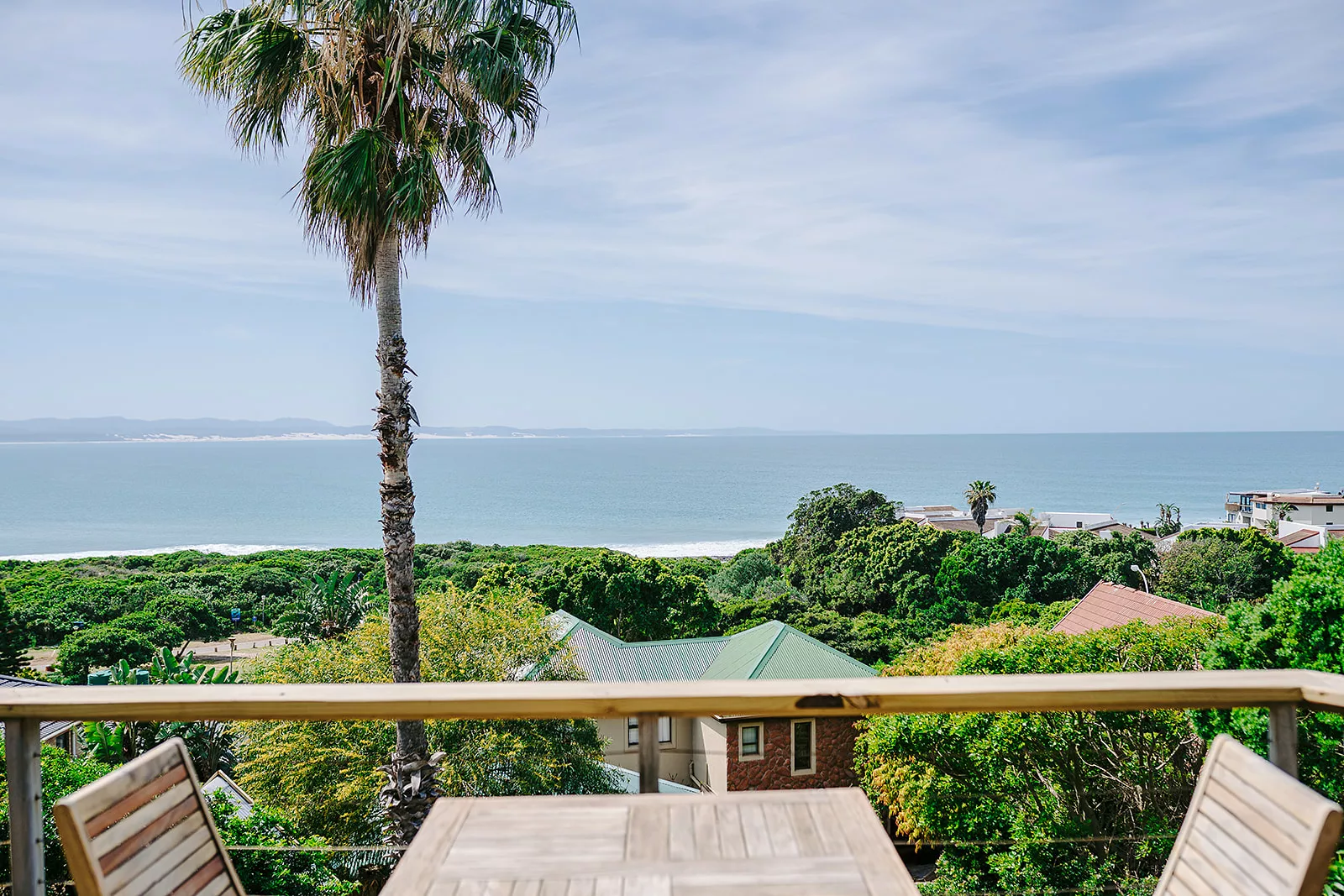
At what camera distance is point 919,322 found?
433ft

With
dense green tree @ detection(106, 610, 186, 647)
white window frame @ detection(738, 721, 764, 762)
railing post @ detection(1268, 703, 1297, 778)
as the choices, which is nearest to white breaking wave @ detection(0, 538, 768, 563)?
dense green tree @ detection(106, 610, 186, 647)

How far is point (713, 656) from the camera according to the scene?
2619 cm

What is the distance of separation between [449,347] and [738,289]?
40.5m

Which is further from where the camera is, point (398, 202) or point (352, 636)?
point (352, 636)

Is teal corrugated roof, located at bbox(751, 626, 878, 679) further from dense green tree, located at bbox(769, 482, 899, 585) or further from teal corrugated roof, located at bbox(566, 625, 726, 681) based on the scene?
dense green tree, located at bbox(769, 482, 899, 585)

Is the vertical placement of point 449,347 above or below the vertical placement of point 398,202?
above

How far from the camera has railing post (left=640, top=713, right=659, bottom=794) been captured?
1.82m

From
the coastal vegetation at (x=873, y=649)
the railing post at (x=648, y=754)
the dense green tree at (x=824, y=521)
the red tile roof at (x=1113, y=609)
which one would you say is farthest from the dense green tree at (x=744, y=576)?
the railing post at (x=648, y=754)

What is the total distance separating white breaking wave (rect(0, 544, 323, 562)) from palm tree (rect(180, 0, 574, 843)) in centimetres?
6266

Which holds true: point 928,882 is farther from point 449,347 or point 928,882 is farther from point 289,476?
point 289,476

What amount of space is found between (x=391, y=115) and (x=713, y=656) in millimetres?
19255

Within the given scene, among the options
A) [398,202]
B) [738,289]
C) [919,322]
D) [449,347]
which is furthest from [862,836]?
[919,322]

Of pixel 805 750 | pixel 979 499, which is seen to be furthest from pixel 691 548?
pixel 805 750

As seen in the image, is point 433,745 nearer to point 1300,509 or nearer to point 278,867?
point 278,867
